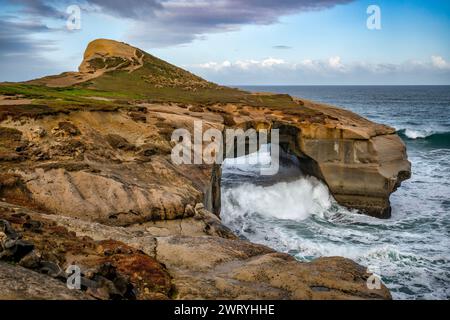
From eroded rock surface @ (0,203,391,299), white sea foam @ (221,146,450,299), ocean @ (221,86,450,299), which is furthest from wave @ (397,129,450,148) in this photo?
eroded rock surface @ (0,203,391,299)

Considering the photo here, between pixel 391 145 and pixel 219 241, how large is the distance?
18.3 meters

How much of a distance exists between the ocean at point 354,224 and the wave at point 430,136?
14.9m

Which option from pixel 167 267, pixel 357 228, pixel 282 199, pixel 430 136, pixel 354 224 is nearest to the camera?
pixel 167 267

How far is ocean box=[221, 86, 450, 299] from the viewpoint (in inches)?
682

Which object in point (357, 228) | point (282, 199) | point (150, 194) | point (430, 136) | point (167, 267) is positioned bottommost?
point (357, 228)

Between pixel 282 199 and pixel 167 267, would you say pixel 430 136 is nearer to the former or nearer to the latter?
pixel 282 199

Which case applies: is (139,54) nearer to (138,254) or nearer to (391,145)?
(391,145)

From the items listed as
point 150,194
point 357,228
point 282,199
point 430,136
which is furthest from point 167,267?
point 430,136

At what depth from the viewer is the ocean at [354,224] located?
17.3m

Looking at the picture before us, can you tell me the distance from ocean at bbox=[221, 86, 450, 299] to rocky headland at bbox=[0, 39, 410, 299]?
156cm

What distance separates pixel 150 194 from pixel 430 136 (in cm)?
4732

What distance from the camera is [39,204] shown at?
531 inches

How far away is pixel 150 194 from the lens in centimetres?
1502
